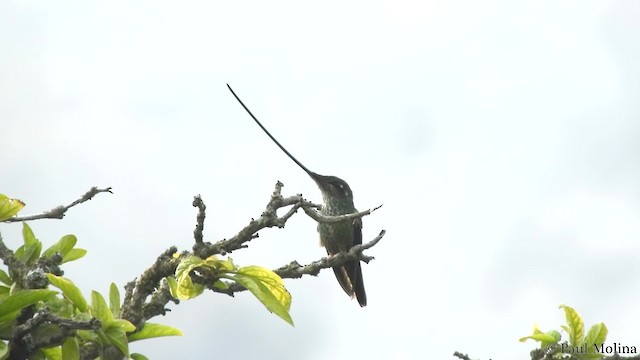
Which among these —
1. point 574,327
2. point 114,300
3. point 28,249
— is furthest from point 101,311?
point 574,327

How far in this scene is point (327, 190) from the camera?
1093cm

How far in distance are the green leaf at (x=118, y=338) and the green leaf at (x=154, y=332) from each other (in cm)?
33

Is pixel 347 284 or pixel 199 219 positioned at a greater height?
pixel 347 284

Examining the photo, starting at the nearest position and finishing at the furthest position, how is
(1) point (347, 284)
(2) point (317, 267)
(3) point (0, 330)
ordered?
(3) point (0, 330)
(2) point (317, 267)
(1) point (347, 284)

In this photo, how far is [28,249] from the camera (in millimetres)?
4227

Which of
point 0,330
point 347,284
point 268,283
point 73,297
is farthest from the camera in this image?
point 347,284

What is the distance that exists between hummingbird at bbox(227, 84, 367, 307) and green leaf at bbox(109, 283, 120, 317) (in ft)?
22.1

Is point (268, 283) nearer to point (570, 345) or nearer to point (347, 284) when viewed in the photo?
point (570, 345)

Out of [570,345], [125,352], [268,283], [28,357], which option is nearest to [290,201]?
[268,283]

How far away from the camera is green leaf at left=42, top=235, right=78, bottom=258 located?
4.44 metres

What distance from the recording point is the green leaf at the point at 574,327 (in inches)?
204

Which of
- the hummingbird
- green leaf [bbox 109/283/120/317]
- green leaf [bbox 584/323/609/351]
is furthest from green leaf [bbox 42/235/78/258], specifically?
the hummingbird

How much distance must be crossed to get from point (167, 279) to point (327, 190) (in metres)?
6.58

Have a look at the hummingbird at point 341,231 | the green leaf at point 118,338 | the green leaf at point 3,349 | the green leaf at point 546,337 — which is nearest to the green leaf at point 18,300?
the green leaf at point 3,349
